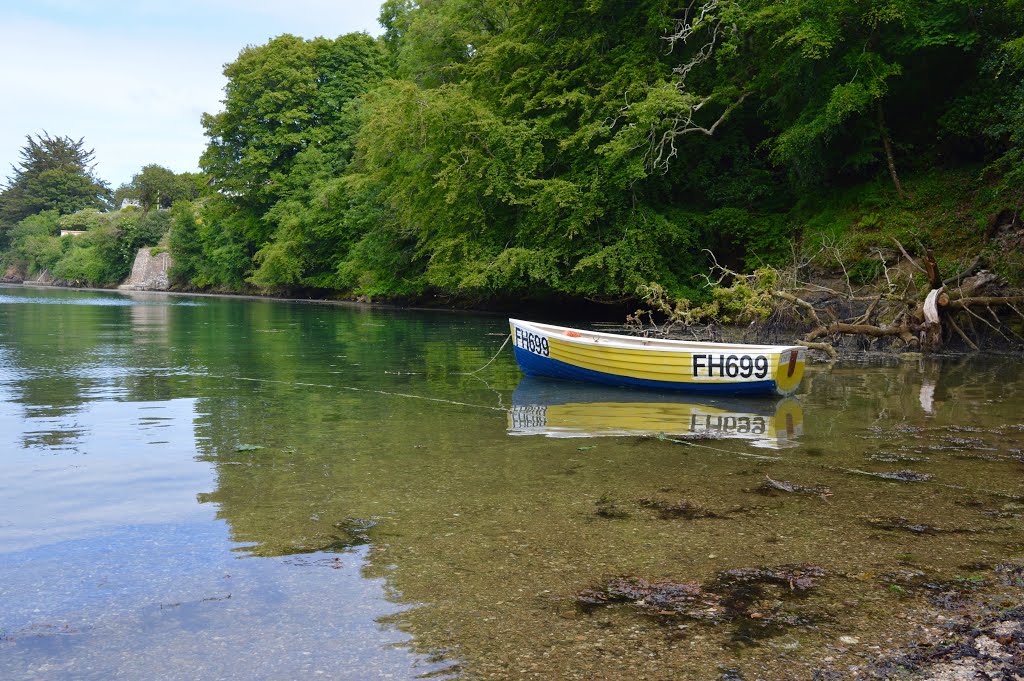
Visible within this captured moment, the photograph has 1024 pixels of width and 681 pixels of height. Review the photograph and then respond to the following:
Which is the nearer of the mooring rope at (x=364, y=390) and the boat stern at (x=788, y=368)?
the mooring rope at (x=364, y=390)

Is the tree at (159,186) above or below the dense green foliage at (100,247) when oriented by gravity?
above

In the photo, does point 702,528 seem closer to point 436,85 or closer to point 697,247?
point 697,247

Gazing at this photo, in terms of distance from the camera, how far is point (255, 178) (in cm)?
5253

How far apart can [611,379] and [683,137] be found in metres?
14.2

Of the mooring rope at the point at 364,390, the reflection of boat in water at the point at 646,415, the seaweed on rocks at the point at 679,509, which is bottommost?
the seaweed on rocks at the point at 679,509

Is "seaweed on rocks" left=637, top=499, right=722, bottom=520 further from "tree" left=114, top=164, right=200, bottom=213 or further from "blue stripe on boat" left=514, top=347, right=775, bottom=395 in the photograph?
"tree" left=114, top=164, right=200, bottom=213

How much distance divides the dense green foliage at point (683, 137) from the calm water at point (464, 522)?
8998 mm

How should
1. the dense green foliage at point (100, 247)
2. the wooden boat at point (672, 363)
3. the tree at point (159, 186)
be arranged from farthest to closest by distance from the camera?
the tree at point (159, 186) < the dense green foliage at point (100, 247) < the wooden boat at point (672, 363)

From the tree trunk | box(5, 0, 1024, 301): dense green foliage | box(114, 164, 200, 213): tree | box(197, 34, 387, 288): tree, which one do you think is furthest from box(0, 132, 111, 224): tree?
the tree trunk

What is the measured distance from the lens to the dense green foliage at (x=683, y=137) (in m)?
18.4

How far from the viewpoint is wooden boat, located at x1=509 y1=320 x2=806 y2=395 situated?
38.3 ft

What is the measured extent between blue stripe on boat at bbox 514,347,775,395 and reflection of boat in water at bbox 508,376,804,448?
0.13m

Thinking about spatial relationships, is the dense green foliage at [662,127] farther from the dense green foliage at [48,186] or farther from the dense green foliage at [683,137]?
the dense green foliage at [48,186]

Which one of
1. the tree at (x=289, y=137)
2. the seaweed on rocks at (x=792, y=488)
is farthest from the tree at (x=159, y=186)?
the seaweed on rocks at (x=792, y=488)
